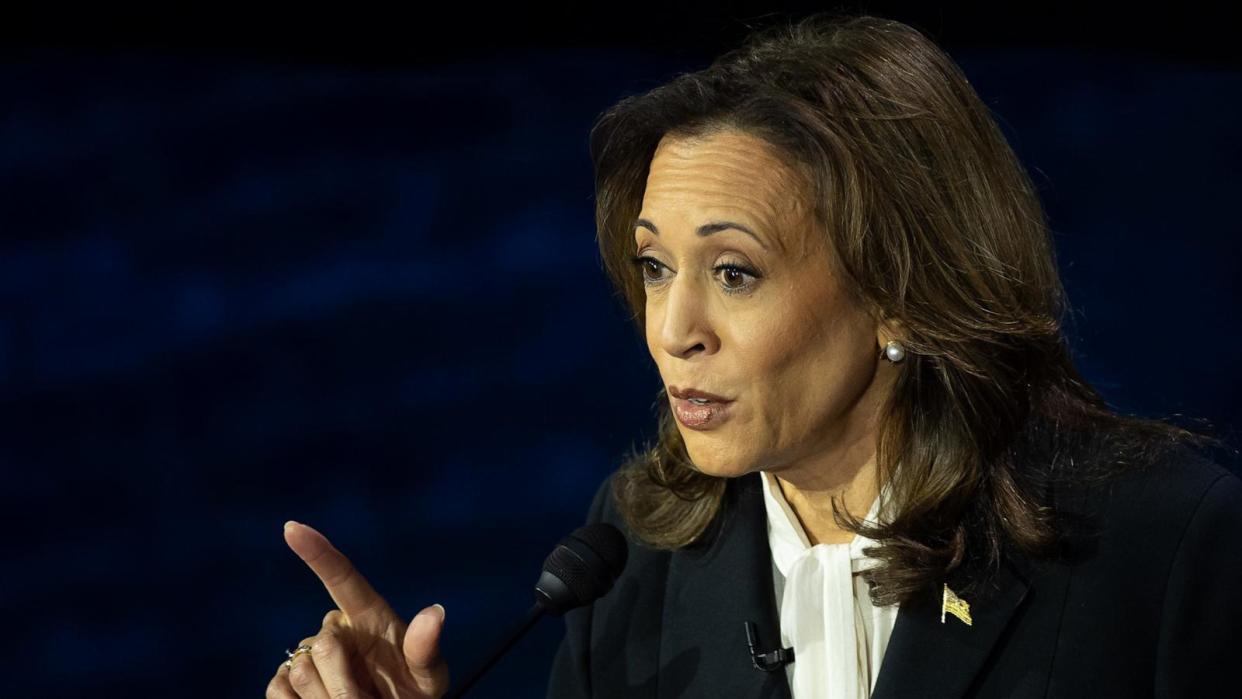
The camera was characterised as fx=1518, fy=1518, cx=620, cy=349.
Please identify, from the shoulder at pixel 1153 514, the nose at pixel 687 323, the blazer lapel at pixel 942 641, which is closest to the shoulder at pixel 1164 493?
the shoulder at pixel 1153 514

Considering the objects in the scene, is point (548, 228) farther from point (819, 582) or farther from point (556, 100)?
point (819, 582)

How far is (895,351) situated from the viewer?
1878 mm

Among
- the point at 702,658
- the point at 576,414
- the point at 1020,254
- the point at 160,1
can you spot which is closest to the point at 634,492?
the point at 702,658

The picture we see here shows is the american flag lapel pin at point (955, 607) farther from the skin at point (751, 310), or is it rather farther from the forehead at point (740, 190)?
the forehead at point (740, 190)

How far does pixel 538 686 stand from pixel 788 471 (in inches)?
39.0

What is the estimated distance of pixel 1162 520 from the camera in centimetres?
185

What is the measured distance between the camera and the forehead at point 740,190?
1.82 m

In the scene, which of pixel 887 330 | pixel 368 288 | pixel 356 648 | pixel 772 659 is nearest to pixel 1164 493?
pixel 887 330

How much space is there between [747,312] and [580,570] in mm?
366

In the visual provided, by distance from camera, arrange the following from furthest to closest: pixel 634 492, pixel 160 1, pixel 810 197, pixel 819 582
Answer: pixel 160 1 < pixel 634 492 < pixel 819 582 < pixel 810 197

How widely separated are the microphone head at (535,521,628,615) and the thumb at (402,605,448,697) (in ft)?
0.44

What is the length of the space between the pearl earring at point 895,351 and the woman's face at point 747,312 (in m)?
0.03

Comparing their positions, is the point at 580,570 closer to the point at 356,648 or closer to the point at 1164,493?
the point at 356,648

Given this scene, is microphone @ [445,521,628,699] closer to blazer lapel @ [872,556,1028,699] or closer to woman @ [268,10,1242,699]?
woman @ [268,10,1242,699]
